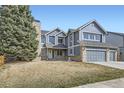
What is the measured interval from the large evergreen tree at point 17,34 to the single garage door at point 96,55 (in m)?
9.44

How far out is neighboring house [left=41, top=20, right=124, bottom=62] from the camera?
29120 millimetres

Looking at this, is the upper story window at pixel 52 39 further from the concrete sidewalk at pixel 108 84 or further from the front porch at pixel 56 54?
the concrete sidewalk at pixel 108 84

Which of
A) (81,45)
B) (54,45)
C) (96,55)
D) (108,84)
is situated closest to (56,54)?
(54,45)

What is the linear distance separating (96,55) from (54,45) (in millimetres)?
8552

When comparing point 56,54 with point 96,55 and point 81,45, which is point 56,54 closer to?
point 81,45

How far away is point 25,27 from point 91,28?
13.0 meters

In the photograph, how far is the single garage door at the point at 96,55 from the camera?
28962 mm

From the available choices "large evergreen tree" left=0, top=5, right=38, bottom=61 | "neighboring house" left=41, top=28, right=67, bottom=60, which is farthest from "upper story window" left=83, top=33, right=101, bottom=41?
"large evergreen tree" left=0, top=5, right=38, bottom=61

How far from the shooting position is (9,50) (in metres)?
21.2

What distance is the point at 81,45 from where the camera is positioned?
28.7 metres

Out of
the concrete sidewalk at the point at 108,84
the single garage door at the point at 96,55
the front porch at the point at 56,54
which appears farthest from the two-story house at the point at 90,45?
the concrete sidewalk at the point at 108,84

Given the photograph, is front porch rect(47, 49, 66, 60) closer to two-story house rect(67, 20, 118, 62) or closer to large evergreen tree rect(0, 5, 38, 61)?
two-story house rect(67, 20, 118, 62)

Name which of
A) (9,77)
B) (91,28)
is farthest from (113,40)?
(9,77)
